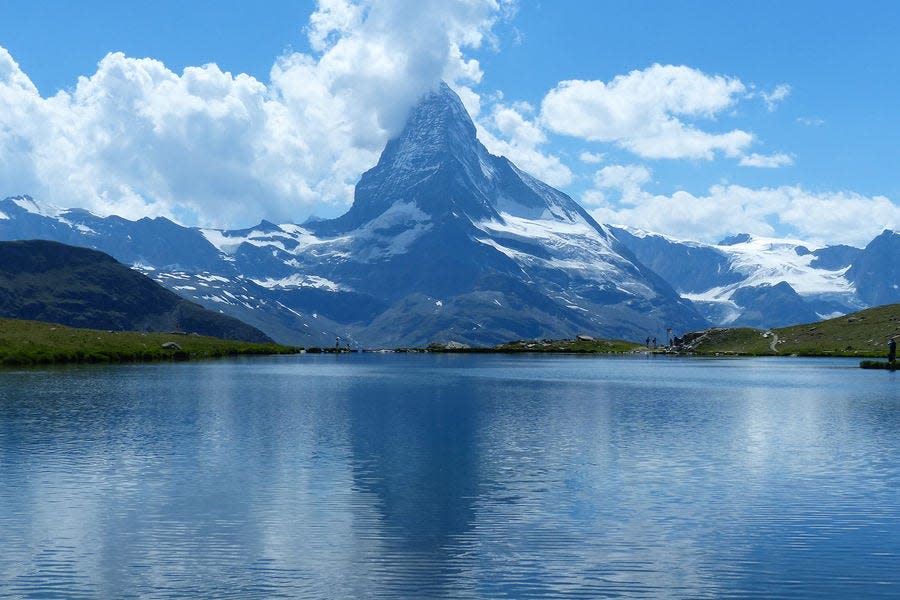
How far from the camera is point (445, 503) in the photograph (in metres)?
48.4

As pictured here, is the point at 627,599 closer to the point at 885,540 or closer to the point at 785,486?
the point at 885,540

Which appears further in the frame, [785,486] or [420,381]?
[420,381]

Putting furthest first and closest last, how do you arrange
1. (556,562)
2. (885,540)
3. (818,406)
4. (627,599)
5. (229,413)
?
(818,406), (229,413), (885,540), (556,562), (627,599)

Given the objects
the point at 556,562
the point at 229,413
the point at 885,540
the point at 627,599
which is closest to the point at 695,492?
the point at 885,540

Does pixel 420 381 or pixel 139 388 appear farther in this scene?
pixel 420 381

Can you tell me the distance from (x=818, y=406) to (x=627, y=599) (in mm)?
83035

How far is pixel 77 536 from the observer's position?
40.6 m

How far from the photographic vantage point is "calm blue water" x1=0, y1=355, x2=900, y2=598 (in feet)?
113

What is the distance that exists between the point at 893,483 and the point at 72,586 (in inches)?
1835

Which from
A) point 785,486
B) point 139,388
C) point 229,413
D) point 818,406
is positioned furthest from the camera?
point 139,388

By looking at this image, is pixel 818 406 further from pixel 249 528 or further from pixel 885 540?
pixel 249 528

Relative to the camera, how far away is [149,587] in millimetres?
33188

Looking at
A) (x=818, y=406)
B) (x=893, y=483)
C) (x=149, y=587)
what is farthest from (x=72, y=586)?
(x=818, y=406)

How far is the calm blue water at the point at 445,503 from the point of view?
113 ft
